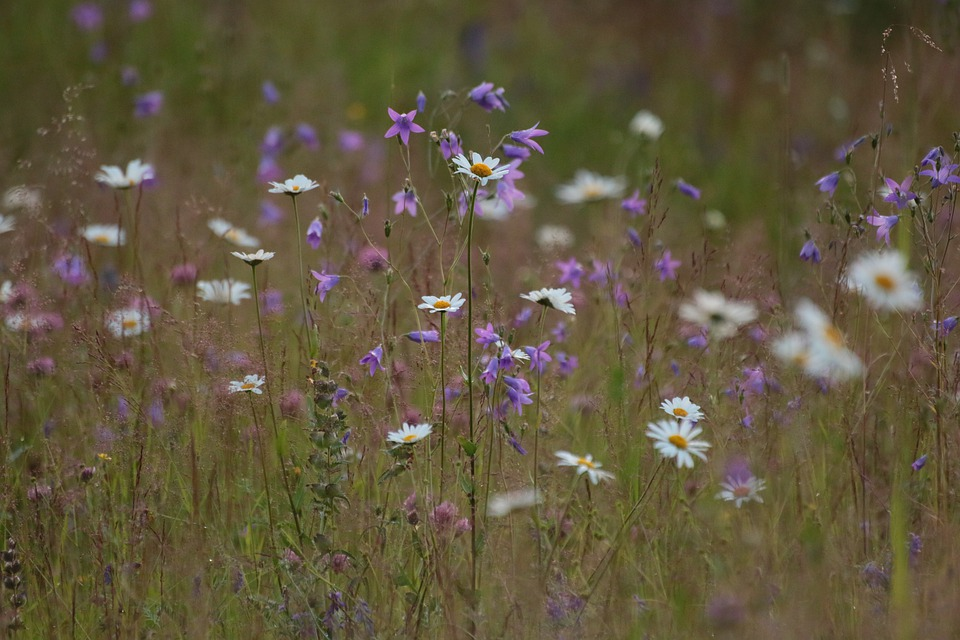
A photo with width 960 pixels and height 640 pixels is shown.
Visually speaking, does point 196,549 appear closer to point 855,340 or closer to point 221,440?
point 221,440

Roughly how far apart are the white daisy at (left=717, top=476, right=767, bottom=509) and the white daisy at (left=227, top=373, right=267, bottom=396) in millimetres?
917

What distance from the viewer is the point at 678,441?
1.72 m

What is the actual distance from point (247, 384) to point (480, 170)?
627mm

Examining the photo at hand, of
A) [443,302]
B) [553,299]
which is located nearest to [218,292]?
[443,302]

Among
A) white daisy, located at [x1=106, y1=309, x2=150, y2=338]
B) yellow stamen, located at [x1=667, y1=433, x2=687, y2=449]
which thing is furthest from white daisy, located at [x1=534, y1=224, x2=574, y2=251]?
white daisy, located at [x1=106, y1=309, x2=150, y2=338]

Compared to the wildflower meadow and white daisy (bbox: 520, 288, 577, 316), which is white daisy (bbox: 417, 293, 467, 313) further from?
white daisy (bbox: 520, 288, 577, 316)

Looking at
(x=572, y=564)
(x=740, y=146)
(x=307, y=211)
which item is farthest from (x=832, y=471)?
(x=740, y=146)

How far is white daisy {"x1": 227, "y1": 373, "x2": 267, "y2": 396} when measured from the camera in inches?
75.0

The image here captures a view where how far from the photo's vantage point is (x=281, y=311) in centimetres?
228

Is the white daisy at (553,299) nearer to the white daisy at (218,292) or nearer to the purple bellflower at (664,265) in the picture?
the purple bellflower at (664,265)

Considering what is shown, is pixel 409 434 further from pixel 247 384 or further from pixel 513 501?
pixel 247 384

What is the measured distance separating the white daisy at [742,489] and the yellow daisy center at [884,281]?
1.36 ft

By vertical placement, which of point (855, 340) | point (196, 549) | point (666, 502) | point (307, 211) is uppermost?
point (307, 211)

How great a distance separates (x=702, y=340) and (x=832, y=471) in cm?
48
